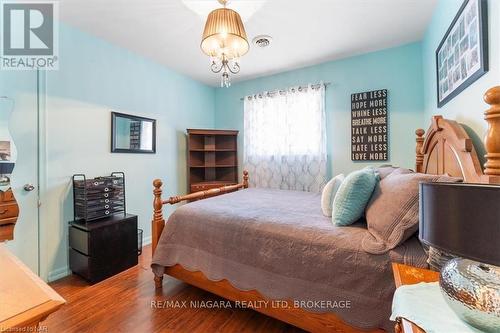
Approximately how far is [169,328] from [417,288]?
155 centimetres

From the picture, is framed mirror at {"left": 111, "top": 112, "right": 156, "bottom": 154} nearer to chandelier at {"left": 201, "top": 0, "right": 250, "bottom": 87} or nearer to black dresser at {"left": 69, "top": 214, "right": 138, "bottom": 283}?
black dresser at {"left": 69, "top": 214, "right": 138, "bottom": 283}

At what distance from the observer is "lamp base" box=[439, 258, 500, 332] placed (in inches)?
22.9

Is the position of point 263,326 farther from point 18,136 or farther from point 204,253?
point 18,136

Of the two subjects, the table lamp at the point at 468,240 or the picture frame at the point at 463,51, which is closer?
the table lamp at the point at 468,240

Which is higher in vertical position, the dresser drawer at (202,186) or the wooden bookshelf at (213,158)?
the wooden bookshelf at (213,158)

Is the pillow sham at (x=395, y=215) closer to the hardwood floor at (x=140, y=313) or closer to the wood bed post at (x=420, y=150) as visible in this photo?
the hardwood floor at (x=140, y=313)

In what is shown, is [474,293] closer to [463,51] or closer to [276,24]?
[463,51]

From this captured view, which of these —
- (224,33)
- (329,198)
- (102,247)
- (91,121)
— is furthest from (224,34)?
(102,247)

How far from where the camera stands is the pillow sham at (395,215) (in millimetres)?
1163

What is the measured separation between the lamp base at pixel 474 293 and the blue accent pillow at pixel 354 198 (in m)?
0.76

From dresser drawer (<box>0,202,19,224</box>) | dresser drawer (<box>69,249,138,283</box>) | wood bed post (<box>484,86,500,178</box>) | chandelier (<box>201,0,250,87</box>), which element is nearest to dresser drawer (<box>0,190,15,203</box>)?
dresser drawer (<box>0,202,19,224</box>)

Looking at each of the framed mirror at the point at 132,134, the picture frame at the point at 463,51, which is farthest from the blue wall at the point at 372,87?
the framed mirror at the point at 132,134

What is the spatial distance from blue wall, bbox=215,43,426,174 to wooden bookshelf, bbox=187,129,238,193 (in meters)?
1.14

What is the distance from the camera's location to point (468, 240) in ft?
1.80
